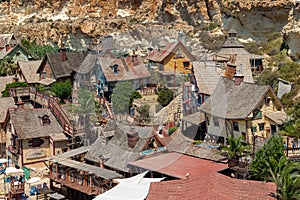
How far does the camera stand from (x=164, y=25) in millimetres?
48656

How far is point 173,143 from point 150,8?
3661 cm

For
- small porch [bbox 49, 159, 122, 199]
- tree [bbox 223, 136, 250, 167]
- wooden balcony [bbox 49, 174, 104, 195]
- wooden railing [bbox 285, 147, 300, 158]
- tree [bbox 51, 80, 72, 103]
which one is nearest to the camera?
tree [bbox 223, 136, 250, 167]

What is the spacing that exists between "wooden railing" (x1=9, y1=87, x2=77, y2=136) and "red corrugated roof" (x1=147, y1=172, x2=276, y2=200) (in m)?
9.70


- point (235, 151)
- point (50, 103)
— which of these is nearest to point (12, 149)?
point (50, 103)

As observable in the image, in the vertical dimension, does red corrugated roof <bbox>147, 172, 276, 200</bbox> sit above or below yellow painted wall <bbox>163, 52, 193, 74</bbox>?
below

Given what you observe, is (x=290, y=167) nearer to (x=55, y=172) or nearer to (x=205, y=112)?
(x=205, y=112)

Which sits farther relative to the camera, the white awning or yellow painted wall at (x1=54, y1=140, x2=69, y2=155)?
yellow painted wall at (x1=54, y1=140, x2=69, y2=155)

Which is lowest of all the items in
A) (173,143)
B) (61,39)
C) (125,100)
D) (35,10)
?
(173,143)

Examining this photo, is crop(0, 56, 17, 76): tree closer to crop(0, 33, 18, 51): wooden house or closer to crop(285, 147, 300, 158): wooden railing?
crop(0, 33, 18, 51): wooden house

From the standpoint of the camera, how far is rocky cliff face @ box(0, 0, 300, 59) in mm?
36062

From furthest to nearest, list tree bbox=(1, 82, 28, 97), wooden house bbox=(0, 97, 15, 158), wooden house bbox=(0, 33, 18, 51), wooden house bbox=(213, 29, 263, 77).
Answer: wooden house bbox=(0, 33, 18, 51)
tree bbox=(1, 82, 28, 97)
wooden house bbox=(0, 97, 15, 158)
wooden house bbox=(213, 29, 263, 77)

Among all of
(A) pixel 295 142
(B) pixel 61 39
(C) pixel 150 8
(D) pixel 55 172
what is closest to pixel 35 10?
(B) pixel 61 39

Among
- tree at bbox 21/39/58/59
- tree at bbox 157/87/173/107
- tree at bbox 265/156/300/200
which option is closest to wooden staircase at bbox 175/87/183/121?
tree at bbox 157/87/173/107

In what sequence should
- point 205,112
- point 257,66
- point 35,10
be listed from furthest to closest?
point 35,10, point 257,66, point 205,112
